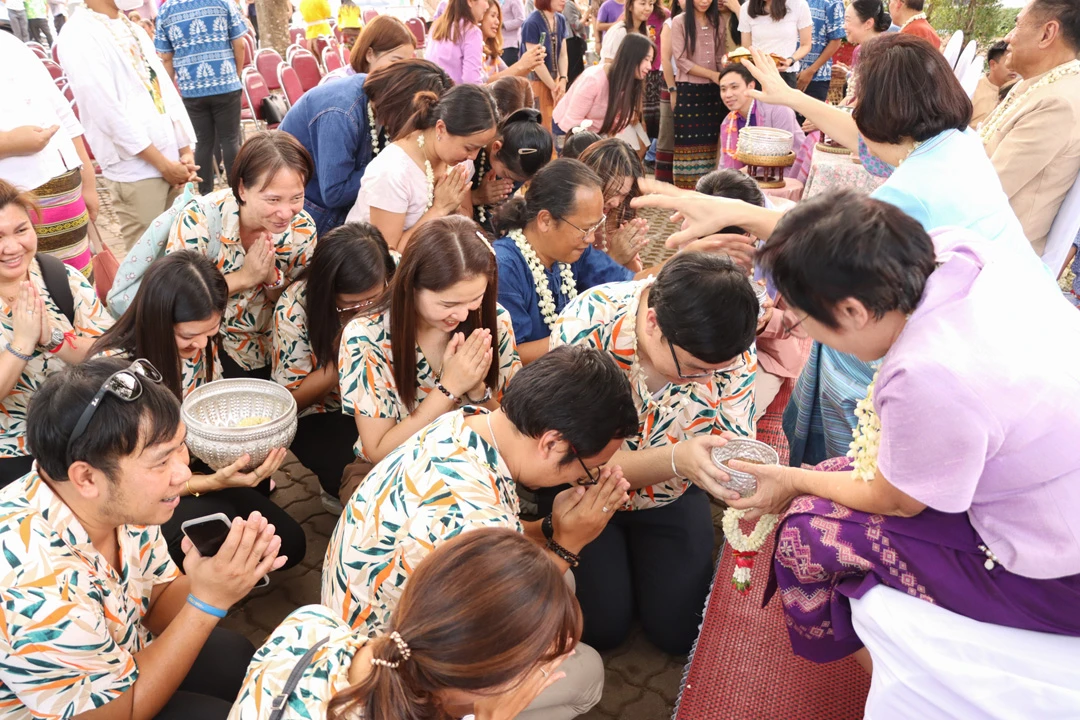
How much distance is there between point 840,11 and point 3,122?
5.49 metres

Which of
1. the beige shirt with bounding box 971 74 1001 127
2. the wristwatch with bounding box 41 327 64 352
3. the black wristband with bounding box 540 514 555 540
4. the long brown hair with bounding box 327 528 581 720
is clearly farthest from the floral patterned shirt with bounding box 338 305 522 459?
the beige shirt with bounding box 971 74 1001 127

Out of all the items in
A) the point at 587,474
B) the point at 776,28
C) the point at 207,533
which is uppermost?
the point at 776,28

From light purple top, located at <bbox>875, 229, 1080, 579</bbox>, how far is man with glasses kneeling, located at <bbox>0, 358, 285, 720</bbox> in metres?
1.30

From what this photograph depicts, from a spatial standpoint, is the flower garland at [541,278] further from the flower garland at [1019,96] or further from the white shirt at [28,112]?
the white shirt at [28,112]

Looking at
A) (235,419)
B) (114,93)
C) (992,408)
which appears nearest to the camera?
(992,408)

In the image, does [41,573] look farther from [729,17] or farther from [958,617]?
[729,17]

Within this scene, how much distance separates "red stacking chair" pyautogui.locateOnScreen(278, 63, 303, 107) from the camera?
244 inches

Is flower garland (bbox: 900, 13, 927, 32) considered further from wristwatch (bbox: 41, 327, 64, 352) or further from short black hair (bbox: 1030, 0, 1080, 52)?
wristwatch (bbox: 41, 327, 64, 352)

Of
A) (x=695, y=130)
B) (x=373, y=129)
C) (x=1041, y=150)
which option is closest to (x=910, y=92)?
(x=1041, y=150)

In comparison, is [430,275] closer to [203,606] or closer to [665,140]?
[203,606]

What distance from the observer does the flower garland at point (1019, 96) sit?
2.86 m

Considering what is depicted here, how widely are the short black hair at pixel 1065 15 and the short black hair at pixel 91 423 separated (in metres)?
3.24

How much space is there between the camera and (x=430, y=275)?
85.4 inches

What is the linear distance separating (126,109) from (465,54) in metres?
2.10
